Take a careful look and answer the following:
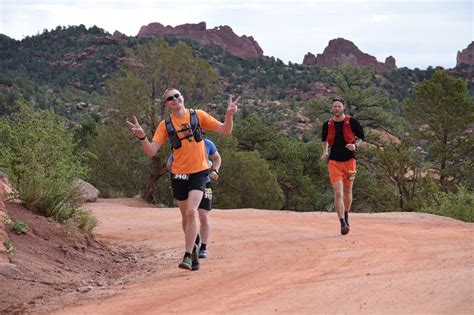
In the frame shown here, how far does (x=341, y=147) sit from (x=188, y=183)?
136 inches

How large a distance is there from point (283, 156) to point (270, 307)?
1225 inches

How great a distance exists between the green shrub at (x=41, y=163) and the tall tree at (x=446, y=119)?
22.5 m

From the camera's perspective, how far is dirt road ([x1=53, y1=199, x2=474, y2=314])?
5.51 m

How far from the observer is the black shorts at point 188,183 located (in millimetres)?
7668

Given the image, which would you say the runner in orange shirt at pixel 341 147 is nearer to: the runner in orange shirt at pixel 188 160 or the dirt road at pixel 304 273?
the dirt road at pixel 304 273

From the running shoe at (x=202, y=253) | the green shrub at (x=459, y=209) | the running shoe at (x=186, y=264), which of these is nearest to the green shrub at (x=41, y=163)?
the running shoe at (x=202, y=253)

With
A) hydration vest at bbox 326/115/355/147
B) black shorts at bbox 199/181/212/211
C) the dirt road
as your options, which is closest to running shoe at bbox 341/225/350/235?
the dirt road

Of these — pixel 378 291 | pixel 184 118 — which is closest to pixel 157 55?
pixel 184 118

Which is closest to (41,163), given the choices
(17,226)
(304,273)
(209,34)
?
(17,226)

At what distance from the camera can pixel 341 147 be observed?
10.4m

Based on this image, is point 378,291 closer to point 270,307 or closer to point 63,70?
point 270,307

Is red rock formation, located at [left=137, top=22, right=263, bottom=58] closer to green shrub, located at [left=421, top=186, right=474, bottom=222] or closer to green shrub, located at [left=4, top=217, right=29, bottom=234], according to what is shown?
green shrub, located at [left=421, top=186, right=474, bottom=222]

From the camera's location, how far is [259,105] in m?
70.1

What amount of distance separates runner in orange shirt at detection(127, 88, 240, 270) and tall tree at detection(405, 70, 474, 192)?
77.8 ft
